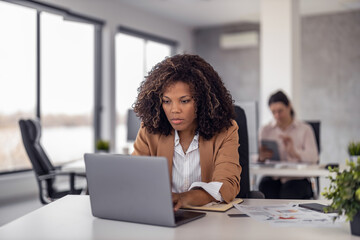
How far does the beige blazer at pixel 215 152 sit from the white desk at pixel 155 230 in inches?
10.4

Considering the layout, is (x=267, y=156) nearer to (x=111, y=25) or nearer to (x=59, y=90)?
(x=59, y=90)

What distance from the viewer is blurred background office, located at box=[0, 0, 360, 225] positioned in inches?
213

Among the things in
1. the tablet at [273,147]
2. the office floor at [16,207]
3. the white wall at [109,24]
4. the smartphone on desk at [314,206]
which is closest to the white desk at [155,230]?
the smartphone on desk at [314,206]

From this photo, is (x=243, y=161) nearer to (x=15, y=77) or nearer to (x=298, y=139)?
(x=298, y=139)

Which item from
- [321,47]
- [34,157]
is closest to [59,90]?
[34,157]

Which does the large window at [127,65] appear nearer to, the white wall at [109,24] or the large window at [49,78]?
the white wall at [109,24]

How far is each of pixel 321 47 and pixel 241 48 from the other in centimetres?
160

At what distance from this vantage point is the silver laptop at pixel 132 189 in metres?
1.29

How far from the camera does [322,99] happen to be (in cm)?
772

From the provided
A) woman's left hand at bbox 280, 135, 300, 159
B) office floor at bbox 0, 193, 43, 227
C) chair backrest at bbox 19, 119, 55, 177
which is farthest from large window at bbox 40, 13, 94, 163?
woman's left hand at bbox 280, 135, 300, 159

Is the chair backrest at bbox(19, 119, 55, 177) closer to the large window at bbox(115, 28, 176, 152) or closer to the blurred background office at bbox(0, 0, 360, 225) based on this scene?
the blurred background office at bbox(0, 0, 360, 225)

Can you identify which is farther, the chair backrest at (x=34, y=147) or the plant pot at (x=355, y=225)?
the chair backrest at (x=34, y=147)

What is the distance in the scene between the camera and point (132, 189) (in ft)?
4.41

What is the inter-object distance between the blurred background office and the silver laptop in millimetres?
1990
